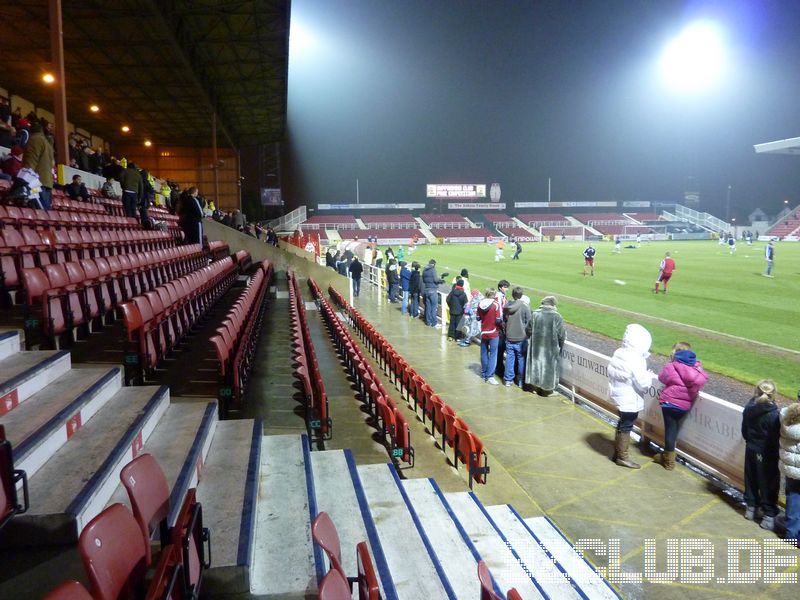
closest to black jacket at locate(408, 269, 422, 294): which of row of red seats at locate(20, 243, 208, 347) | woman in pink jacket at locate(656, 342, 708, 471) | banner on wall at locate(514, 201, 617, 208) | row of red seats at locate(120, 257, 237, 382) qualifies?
row of red seats at locate(120, 257, 237, 382)

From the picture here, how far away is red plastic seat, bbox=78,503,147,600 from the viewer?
1.62m

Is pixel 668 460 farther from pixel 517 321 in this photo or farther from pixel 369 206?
pixel 369 206

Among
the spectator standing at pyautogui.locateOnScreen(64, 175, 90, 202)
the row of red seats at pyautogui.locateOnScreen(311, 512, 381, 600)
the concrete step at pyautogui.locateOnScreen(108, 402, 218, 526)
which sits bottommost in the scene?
the concrete step at pyautogui.locateOnScreen(108, 402, 218, 526)

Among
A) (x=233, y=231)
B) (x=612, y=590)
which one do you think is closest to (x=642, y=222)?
(x=233, y=231)

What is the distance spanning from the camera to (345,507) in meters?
3.55

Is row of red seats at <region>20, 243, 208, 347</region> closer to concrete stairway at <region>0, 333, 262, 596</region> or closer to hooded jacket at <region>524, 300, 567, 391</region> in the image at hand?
concrete stairway at <region>0, 333, 262, 596</region>

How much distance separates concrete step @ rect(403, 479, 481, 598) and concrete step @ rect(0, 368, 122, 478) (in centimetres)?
246

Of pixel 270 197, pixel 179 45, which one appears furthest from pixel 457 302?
pixel 270 197

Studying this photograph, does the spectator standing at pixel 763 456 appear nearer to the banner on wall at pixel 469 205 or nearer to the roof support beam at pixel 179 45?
the roof support beam at pixel 179 45

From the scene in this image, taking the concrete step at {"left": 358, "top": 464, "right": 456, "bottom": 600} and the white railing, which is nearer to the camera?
the concrete step at {"left": 358, "top": 464, "right": 456, "bottom": 600}

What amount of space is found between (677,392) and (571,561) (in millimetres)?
2537

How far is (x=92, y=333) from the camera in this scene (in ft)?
18.7

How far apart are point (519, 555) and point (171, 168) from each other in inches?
1563

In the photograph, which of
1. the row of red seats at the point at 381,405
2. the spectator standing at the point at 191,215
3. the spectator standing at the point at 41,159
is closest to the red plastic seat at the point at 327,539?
the row of red seats at the point at 381,405
